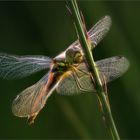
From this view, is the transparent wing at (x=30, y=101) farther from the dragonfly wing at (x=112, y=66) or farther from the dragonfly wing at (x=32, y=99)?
the dragonfly wing at (x=112, y=66)

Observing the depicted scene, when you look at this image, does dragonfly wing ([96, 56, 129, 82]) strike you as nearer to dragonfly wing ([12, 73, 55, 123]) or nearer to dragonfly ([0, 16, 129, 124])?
dragonfly ([0, 16, 129, 124])

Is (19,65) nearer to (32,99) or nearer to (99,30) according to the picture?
(32,99)

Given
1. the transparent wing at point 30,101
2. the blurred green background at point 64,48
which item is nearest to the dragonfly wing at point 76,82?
the transparent wing at point 30,101

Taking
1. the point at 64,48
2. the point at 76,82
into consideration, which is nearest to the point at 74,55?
the point at 76,82

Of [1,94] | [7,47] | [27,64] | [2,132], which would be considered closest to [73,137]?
[2,132]

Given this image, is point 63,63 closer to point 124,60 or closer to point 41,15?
point 124,60

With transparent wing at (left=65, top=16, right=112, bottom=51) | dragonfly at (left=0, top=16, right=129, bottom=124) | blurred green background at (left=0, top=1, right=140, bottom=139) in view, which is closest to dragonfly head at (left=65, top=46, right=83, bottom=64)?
dragonfly at (left=0, top=16, right=129, bottom=124)
